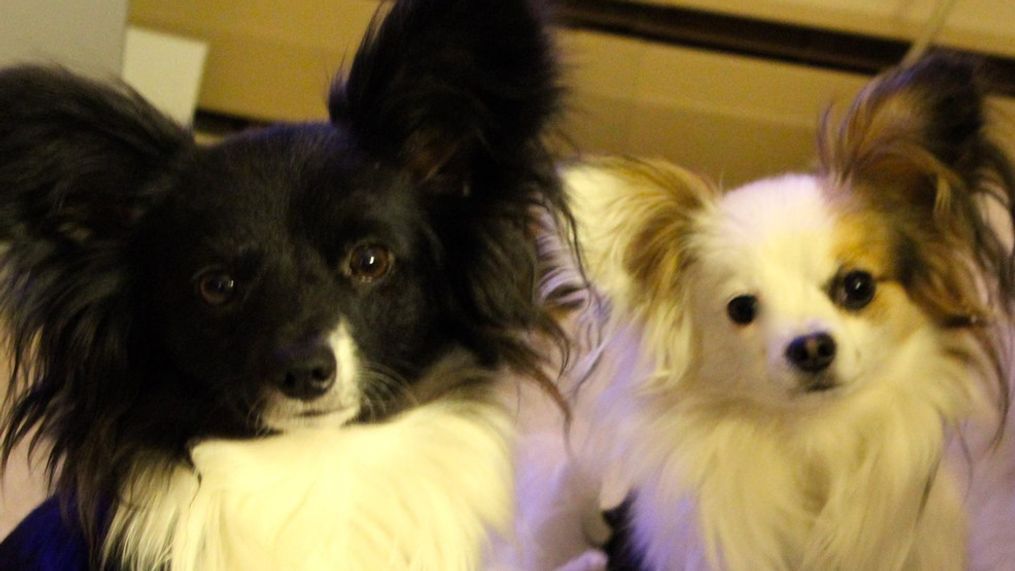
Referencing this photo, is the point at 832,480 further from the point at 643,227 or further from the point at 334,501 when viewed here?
the point at 334,501

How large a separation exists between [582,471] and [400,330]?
86 cm

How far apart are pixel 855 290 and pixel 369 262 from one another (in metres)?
0.81

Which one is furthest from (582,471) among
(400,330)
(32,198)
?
(32,198)

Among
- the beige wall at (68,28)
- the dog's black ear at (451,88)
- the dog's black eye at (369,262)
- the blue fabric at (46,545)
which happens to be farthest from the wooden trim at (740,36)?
the blue fabric at (46,545)

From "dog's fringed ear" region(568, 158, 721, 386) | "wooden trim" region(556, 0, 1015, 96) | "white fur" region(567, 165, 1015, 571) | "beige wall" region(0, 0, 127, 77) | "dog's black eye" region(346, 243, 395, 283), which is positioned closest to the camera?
"dog's black eye" region(346, 243, 395, 283)

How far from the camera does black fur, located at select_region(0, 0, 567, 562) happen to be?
1206 millimetres

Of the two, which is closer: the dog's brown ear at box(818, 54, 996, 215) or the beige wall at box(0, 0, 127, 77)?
the dog's brown ear at box(818, 54, 996, 215)

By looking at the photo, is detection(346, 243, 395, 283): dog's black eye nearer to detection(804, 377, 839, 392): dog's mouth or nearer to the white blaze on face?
the white blaze on face

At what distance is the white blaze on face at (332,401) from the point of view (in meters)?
1.22

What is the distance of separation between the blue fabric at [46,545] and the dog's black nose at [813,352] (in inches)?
43.1

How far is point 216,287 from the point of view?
1.26 m

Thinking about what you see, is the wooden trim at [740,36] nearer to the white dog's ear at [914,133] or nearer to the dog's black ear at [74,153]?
the white dog's ear at [914,133]

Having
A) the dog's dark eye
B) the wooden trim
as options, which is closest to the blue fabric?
the dog's dark eye

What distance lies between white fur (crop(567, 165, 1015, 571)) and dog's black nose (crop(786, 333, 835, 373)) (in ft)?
0.26
